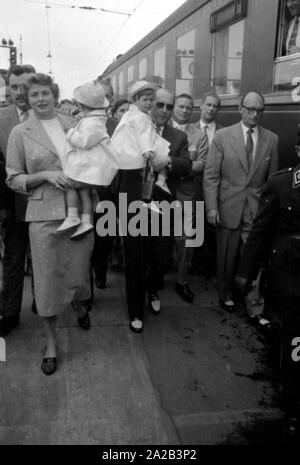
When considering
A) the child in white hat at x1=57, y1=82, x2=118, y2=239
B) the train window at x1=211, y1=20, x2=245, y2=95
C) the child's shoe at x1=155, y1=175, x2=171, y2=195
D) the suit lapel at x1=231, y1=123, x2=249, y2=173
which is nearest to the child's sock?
the child in white hat at x1=57, y1=82, x2=118, y2=239

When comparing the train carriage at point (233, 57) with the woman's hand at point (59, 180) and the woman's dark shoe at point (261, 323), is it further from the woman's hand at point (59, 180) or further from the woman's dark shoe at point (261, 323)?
the woman's hand at point (59, 180)

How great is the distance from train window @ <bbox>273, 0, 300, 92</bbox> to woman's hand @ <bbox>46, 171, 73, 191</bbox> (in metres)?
2.06

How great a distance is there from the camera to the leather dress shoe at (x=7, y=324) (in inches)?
146

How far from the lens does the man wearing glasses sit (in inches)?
161

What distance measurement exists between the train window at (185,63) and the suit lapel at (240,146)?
8.53 ft

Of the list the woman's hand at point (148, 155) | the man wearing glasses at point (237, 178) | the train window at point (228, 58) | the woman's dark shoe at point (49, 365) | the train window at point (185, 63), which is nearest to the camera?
the woman's dark shoe at point (49, 365)

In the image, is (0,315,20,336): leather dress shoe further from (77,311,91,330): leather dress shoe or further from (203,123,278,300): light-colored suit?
(203,123,278,300): light-colored suit

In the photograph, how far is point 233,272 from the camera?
444 cm

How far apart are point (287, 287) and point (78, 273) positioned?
1.41m

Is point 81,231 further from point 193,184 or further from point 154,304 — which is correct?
point 193,184

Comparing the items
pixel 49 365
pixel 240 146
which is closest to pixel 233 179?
pixel 240 146

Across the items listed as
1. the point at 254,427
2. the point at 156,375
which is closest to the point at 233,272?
the point at 156,375

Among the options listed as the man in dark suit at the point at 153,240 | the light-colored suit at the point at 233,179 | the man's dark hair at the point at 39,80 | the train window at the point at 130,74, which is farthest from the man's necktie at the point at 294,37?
the train window at the point at 130,74

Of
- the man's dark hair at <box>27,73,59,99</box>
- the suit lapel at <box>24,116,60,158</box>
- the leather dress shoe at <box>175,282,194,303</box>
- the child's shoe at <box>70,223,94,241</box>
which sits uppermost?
the man's dark hair at <box>27,73,59,99</box>
